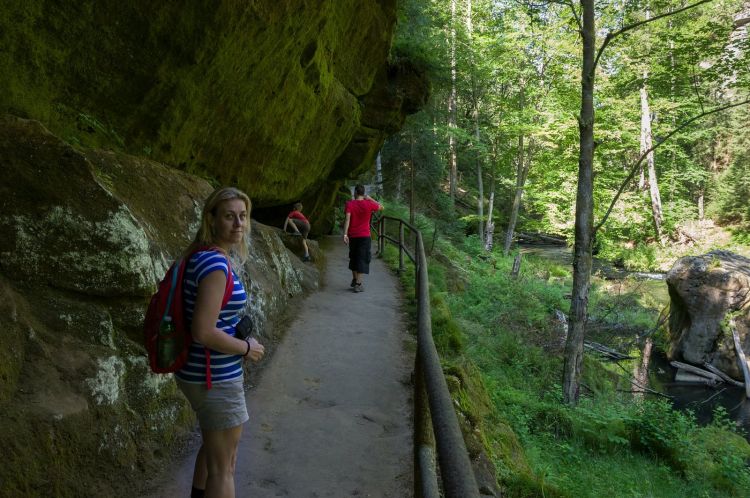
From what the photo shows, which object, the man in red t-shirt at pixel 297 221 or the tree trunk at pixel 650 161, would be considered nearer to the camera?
the man in red t-shirt at pixel 297 221

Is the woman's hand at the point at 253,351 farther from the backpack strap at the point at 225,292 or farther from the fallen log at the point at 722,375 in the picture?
the fallen log at the point at 722,375

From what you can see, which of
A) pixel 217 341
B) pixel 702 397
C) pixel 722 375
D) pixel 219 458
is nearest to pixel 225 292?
pixel 217 341

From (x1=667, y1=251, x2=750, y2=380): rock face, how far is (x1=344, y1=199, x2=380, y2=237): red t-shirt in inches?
533

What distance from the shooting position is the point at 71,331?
3.51 m

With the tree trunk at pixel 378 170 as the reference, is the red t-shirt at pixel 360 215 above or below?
below

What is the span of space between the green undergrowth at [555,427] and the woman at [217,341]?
7.70ft

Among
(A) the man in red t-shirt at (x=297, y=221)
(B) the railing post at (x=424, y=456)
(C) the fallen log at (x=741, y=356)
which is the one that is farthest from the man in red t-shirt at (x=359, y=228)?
(C) the fallen log at (x=741, y=356)

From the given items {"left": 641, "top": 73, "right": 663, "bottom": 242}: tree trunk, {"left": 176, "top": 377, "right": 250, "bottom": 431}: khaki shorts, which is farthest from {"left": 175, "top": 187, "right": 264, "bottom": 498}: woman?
{"left": 641, "top": 73, "right": 663, "bottom": 242}: tree trunk

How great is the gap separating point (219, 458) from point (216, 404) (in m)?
0.29

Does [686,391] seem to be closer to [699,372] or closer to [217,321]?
[699,372]

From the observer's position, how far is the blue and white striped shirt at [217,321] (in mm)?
2537

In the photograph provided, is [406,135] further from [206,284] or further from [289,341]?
[206,284]

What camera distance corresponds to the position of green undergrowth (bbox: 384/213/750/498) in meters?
5.79

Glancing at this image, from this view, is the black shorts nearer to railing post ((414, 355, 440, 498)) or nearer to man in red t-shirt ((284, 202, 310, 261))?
man in red t-shirt ((284, 202, 310, 261))
